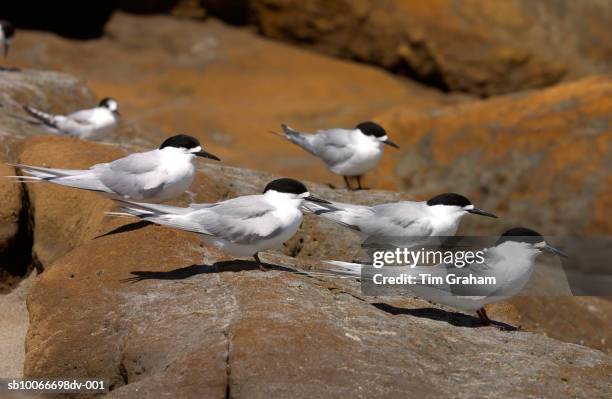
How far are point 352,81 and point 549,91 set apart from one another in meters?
4.93

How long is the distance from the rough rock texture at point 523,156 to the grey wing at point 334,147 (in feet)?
6.63

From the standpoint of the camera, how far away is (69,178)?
21.9ft

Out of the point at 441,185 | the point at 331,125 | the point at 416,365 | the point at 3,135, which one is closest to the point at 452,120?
the point at 441,185

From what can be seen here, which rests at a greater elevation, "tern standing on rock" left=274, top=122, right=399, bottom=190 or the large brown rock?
"tern standing on rock" left=274, top=122, right=399, bottom=190

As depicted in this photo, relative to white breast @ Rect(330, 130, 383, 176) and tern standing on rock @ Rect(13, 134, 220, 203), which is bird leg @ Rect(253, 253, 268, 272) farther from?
white breast @ Rect(330, 130, 383, 176)

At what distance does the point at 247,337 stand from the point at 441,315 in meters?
1.56

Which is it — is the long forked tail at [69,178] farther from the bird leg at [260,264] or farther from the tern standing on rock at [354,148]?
the tern standing on rock at [354,148]

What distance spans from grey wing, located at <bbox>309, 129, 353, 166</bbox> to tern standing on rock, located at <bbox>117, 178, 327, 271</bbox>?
245 cm

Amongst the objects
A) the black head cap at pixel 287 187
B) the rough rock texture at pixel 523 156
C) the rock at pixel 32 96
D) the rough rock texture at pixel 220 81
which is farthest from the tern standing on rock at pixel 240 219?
the rough rock texture at pixel 220 81

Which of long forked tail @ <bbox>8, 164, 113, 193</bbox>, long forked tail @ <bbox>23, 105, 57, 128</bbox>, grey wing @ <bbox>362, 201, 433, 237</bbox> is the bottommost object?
long forked tail @ <bbox>23, 105, 57, 128</bbox>

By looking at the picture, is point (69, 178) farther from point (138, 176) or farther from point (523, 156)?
point (523, 156)

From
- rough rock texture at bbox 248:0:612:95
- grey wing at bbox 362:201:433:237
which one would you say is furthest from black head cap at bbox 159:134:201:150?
rough rock texture at bbox 248:0:612:95

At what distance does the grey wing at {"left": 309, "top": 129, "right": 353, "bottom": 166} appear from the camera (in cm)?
879

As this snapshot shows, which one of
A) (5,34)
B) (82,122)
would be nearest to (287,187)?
(82,122)
